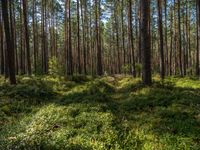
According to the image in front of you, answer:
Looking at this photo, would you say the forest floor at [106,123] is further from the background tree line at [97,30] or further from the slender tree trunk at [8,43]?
the background tree line at [97,30]

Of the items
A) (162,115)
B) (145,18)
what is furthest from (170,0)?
(162,115)

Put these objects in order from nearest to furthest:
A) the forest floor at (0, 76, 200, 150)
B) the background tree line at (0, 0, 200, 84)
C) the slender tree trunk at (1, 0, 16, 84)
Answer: the forest floor at (0, 76, 200, 150)
the slender tree trunk at (1, 0, 16, 84)
the background tree line at (0, 0, 200, 84)

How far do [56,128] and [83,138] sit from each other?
157 cm

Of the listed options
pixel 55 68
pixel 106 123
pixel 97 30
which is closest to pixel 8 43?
pixel 55 68

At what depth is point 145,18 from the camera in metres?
16.1

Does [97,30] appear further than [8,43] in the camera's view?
Yes

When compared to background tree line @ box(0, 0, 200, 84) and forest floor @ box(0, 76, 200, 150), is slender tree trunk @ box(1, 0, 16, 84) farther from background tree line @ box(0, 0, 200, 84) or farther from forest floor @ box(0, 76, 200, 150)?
forest floor @ box(0, 76, 200, 150)

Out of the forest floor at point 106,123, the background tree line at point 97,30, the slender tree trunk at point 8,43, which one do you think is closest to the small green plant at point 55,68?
the background tree line at point 97,30

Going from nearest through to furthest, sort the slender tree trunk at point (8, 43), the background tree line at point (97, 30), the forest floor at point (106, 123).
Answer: the forest floor at point (106, 123) < the slender tree trunk at point (8, 43) < the background tree line at point (97, 30)

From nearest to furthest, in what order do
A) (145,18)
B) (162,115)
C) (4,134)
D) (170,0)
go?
(4,134), (162,115), (145,18), (170,0)

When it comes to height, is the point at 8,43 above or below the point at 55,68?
above

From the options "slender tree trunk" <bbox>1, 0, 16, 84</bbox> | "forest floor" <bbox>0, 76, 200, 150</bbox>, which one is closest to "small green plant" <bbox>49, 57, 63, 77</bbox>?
"slender tree trunk" <bbox>1, 0, 16, 84</bbox>

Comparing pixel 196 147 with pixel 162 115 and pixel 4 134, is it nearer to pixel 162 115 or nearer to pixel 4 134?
pixel 162 115

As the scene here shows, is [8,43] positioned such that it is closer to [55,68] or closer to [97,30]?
[55,68]
